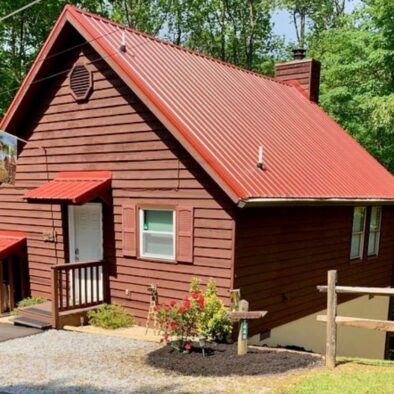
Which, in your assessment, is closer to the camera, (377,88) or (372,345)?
(372,345)

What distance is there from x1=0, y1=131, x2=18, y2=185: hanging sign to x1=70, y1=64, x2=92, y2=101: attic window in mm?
1959

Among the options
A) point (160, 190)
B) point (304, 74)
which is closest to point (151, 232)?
point (160, 190)

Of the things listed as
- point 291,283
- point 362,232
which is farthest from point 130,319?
point 362,232

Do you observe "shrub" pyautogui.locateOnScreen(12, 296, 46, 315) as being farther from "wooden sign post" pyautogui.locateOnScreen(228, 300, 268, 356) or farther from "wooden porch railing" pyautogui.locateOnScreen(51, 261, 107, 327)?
"wooden sign post" pyautogui.locateOnScreen(228, 300, 268, 356)

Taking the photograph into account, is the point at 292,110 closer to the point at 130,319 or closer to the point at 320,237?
the point at 320,237

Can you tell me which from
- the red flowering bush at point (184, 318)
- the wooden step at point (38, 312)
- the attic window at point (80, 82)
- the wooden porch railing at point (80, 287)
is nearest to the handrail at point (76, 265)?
the wooden porch railing at point (80, 287)

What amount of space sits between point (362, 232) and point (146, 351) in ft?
24.9

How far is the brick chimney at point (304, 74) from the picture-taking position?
17.6 m

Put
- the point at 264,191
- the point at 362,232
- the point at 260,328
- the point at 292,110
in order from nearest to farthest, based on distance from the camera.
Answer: the point at 264,191 → the point at 260,328 → the point at 362,232 → the point at 292,110

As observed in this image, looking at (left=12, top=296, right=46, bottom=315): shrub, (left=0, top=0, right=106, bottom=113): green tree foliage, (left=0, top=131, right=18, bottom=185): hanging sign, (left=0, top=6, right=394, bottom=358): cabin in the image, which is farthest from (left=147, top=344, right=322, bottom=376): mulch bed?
(left=0, top=0, right=106, bottom=113): green tree foliage

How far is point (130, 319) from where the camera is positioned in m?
10.4

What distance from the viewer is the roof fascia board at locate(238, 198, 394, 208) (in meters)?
8.55

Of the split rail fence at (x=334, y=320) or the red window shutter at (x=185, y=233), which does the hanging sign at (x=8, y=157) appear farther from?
the split rail fence at (x=334, y=320)

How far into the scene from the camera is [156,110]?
9344 mm
